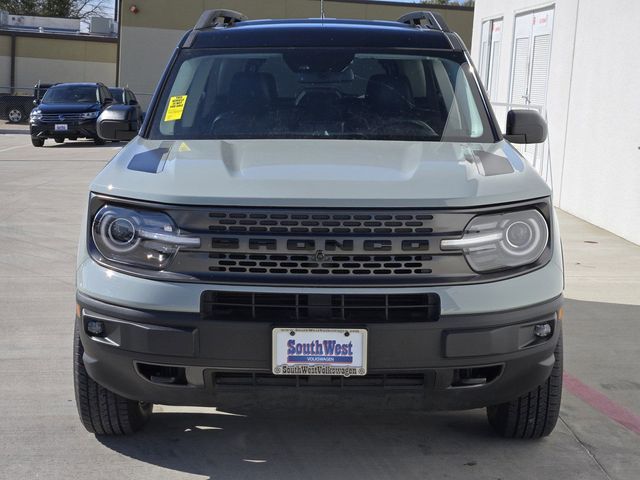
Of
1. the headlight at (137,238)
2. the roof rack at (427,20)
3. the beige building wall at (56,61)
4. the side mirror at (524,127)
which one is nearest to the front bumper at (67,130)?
the beige building wall at (56,61)

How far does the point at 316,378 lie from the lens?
11.4ft

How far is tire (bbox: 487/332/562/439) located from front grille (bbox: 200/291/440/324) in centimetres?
76

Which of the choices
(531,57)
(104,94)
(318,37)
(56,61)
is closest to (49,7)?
(56,61)

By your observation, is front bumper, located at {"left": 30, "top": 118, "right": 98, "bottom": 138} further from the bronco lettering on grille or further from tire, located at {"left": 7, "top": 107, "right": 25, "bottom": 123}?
the bronco lettering on grille

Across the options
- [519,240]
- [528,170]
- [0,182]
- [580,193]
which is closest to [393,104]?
[528,170]

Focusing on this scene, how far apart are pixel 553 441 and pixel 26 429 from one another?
7.68 ft

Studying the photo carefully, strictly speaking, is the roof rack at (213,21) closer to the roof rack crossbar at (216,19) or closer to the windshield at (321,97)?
the roof rack crossbar at (216,19)

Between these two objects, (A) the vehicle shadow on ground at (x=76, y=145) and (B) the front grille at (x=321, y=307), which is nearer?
(B) the front grille at (x=321, y=307)

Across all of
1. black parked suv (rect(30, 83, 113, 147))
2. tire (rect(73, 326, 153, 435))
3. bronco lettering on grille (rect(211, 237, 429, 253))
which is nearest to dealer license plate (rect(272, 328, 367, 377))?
bronco lettering on grille (rect(211, 237, 429, 253))

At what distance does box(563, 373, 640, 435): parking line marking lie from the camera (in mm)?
4469

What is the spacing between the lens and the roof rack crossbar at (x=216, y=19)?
5227 millimetres

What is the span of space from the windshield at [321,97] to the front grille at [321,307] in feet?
4.09

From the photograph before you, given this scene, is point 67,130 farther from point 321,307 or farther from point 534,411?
point 321,307

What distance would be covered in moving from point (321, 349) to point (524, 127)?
6.83 ft
